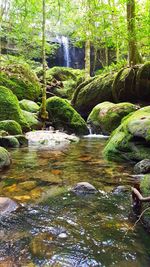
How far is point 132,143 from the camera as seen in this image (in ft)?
19.3

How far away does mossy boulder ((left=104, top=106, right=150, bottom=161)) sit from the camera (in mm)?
5602

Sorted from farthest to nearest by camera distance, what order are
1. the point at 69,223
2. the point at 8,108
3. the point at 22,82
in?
the point at 22,82 < the point at 8,108 < the point at 69,223

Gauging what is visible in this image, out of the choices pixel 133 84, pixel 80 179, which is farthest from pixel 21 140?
pixel 133 84

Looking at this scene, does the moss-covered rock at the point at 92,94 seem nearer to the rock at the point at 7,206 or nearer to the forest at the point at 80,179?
the forest at the point at 80,179

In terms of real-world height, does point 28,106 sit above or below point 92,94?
below

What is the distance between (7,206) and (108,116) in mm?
7914

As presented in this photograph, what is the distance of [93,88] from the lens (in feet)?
45.6

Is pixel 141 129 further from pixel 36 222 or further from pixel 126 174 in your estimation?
pixel 36 222

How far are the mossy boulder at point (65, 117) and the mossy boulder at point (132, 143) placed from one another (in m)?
5.23

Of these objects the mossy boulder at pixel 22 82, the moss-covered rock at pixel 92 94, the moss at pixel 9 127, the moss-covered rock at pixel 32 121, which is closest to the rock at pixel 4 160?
the moss at pixel 9 127

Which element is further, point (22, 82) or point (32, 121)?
point (22, 82)

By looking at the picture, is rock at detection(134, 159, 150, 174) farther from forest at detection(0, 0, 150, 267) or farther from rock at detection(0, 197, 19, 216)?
rock at detection(0, 197, 19, 216)

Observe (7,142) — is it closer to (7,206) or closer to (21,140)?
(21,140)

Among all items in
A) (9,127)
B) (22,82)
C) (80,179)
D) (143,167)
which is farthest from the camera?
(22,82)
